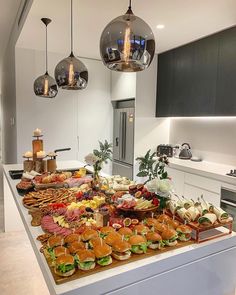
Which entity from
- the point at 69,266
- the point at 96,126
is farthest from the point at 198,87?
the point at 69,266

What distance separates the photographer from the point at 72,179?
7.90 ft

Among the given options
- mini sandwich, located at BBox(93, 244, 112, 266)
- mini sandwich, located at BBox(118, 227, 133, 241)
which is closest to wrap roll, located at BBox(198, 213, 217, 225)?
mini sandwich, located at BBox(118, 227, 133, 241)

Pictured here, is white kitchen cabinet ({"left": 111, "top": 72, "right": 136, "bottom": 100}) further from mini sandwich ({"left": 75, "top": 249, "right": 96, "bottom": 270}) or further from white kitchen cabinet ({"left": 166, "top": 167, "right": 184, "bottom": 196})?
mini sandwich ({"left": 75, "top": 249, "right": 96, "bottom": 270})

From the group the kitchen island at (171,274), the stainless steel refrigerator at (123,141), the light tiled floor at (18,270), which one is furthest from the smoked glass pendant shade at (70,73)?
the stainless steel refrigerator at (123,141)

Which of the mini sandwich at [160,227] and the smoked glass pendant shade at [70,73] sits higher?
the smoked glass pendant shade at [70,73]

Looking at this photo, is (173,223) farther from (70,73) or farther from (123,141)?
(123,141)

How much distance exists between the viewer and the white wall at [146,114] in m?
4.15

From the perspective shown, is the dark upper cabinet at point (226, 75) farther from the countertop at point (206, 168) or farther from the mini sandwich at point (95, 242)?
the mini sandwich at point (95, 242)

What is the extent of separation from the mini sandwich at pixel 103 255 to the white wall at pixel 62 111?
344cm

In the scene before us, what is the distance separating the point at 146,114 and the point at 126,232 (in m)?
3.20

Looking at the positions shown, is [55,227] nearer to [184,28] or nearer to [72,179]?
[72,179]

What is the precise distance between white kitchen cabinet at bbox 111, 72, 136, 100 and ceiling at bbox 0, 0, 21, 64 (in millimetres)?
1911

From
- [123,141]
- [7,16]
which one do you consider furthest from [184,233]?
[7,16]

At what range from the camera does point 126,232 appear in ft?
4.03
